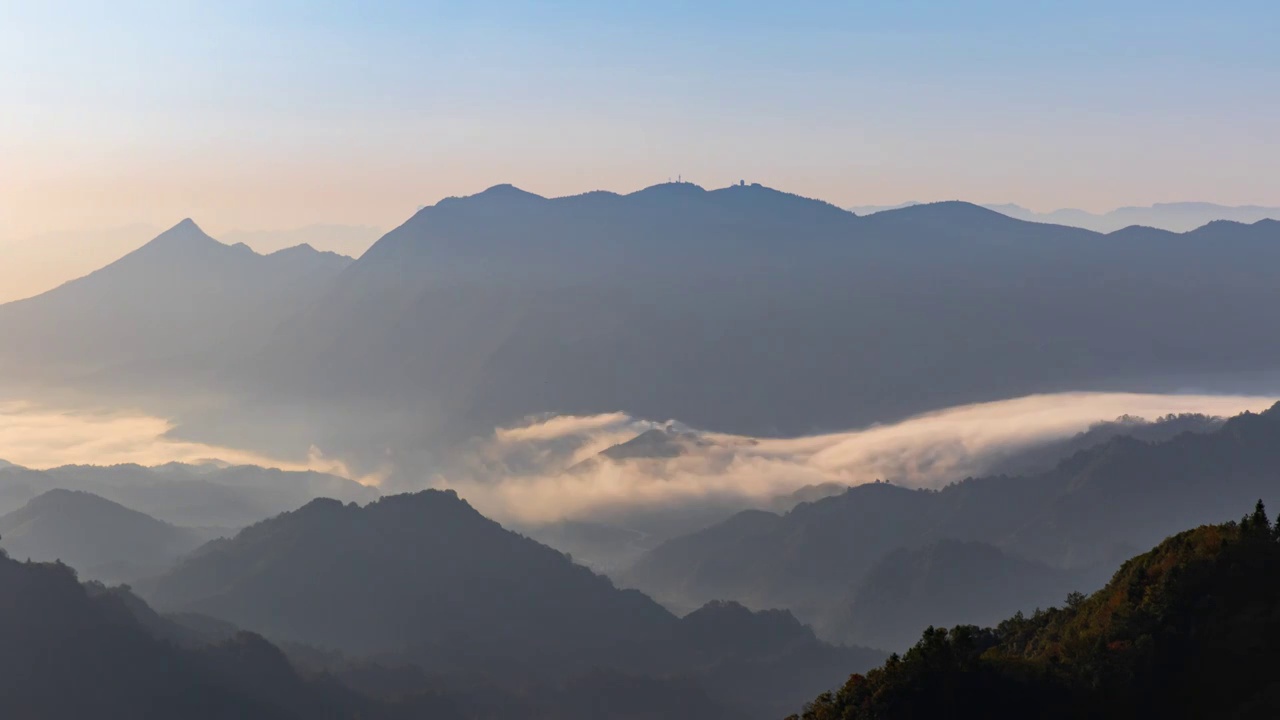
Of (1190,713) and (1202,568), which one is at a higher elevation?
(1202,568)

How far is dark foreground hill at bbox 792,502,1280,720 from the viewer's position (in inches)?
3386

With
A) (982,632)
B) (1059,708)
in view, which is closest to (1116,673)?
(1059,708)

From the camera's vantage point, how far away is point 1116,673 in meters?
89.4

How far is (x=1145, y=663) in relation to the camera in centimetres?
8900

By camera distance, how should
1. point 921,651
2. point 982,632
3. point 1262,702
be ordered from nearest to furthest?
point 1262,702 < point 921,651 < point 982,632

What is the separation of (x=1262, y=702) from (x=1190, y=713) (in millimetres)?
4984

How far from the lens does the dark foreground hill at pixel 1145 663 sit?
86.0m

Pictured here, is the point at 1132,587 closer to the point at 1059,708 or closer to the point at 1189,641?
the point at 1189,641

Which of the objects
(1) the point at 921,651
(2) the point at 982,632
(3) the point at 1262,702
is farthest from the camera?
(2) the point at 982,632

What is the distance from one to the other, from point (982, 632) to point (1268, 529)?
97.4 feet

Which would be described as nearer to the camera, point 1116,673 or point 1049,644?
point 1116,673

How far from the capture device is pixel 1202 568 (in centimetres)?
9331

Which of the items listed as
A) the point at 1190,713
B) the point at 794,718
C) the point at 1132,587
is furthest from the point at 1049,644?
the point at 794,718

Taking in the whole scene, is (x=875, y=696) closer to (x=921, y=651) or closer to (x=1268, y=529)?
(x=921, y=651)
